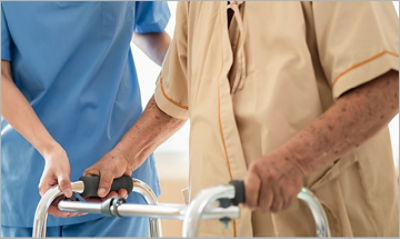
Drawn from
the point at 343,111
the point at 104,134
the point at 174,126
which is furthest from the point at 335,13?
the point at 104,134

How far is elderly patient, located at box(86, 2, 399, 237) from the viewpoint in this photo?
778 mm

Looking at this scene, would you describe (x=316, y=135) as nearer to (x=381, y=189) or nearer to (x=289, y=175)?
(x=289, y=175)

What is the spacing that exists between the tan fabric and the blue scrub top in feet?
1.60

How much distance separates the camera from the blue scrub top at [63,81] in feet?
4.37

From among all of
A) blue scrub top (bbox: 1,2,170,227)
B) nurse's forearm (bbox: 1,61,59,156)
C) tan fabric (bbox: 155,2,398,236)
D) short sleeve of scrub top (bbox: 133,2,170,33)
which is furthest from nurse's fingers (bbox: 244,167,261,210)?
short sleeve of scrub top (bbox: 133,2,170,33)

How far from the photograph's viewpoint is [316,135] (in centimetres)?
78

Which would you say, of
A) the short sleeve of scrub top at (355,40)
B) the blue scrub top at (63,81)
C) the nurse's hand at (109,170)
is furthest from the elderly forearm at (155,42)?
the short sleeve of scrub top at (355,40)

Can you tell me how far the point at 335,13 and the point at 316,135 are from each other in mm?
204

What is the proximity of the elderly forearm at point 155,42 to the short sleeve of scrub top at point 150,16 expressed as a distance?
1.4 inches

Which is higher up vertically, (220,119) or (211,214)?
(220,119)

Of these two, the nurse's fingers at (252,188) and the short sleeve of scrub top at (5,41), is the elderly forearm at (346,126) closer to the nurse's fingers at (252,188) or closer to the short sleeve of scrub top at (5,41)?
the nurse's fingers at (252,188)

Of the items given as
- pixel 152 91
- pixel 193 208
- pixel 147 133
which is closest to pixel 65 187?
pixel 147 133

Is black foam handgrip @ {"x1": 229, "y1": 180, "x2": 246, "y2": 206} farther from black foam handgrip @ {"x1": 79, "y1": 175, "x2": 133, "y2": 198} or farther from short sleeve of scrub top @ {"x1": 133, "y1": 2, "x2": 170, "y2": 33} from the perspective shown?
short sleeve of scrub top @ {"x1": 133, "y1": 2, "x2": 170, "y2": 33}

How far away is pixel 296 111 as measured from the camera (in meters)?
0.85
